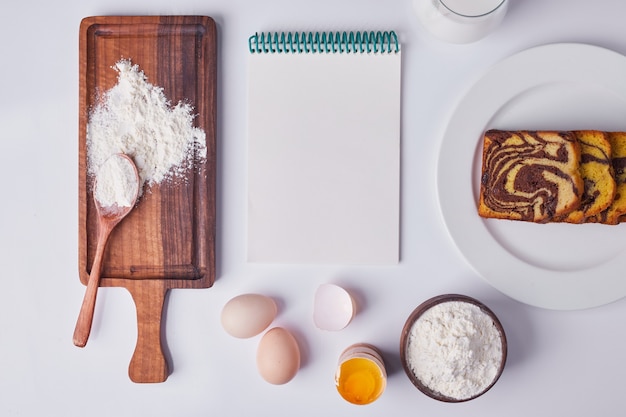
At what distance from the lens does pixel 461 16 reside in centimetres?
70

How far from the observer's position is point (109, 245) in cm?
80

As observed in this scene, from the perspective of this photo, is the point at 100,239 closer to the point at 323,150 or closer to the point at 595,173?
the point at 323,150

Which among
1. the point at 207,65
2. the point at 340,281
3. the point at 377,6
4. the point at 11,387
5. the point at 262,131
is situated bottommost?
the point at 11,387

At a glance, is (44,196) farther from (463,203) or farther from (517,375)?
(517,375)

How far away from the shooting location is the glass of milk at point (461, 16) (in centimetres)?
70

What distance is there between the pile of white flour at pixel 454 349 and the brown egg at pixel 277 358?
0.60ft

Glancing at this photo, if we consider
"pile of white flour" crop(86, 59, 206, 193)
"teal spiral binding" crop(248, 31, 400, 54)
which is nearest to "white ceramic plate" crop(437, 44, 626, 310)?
"teal spiral binding" crop(248, 31, 400, 54)

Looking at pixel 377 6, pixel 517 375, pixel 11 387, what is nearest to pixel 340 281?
pixel 517 375

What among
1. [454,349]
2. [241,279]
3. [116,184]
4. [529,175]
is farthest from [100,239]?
[529,175]

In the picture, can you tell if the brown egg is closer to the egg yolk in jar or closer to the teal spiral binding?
the egg yolk in jar

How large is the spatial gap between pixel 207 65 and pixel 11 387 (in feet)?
2.18

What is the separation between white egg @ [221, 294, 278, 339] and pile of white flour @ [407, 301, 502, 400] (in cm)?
23

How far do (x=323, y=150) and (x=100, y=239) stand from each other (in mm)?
400

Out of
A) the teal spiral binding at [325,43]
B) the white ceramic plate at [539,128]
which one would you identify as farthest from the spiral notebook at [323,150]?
the white ceramic plate at [539,128]
